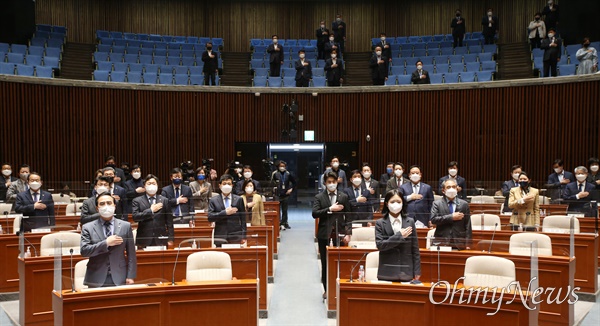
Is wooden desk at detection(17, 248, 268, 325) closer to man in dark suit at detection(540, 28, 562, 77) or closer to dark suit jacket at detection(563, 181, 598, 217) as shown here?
dark suit jacket at detection(563, 181, 598, 217)

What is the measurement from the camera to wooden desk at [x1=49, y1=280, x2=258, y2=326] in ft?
15.4

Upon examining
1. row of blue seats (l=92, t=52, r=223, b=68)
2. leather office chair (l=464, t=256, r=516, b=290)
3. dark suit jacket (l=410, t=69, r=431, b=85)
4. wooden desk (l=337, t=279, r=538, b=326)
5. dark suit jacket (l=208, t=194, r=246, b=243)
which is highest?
row of blue seats (l=92, t=52, r=223, b=68)

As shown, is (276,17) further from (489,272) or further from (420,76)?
(489,272)

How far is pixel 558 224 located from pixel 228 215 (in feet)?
15.8

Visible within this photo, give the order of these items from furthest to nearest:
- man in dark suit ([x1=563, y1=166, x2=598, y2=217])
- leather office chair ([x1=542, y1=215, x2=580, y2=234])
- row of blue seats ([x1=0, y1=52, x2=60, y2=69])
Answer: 1. row of blue seats ([x1=0, y1=52, x2=60, y2=69])
2. man in dark suit ([x1=563, y1=166, x2=598, y2=217])
3. leather office chair ([x1=542, y1=215, x2=580, y2=234])

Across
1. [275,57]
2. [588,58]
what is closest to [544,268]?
[588,58]

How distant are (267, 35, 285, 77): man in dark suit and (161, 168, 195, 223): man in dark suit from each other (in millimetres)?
8443

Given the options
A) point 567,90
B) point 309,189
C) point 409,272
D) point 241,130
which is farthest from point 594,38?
point 409,272

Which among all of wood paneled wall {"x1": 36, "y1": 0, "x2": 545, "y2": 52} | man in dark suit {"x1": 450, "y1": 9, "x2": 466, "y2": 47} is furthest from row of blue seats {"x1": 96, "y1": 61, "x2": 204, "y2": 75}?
man in dark suit {"x1": 450, "y1": 9, "x2": 466, "y2": 47}

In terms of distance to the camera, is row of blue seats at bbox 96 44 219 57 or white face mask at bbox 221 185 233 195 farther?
row of blue seats at bbox 96 44 219 57

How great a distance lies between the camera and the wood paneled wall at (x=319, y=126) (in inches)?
573

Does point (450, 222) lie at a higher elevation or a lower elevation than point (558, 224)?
higher

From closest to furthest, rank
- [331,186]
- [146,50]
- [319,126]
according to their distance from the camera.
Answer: [331,186]
[319,126]
[146,50]

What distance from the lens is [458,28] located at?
1811cm
